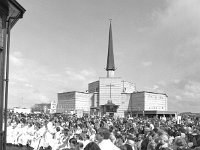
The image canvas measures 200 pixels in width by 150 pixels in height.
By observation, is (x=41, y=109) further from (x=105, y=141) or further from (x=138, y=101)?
(x=105, y=141)

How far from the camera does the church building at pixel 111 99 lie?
342 ft

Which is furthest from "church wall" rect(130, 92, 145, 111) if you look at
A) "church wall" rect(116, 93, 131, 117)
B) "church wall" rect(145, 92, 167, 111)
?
"church wall" rect(116, 93, 131, 117)

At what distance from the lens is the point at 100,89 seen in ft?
345

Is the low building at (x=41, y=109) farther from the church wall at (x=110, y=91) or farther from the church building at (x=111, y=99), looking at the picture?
the church wall at (x=110, y=91)

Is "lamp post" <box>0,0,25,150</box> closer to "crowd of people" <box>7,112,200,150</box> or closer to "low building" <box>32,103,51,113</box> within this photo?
"crowd of people" <box>7,112,200,150</box>

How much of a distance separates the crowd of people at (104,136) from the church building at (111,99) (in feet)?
261

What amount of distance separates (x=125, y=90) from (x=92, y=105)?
59.2 feet

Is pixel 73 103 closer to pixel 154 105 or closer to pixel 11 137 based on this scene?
pixel 154 105

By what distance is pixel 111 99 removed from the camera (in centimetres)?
10381

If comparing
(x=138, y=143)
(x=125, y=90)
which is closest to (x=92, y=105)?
(x=125, y=90)

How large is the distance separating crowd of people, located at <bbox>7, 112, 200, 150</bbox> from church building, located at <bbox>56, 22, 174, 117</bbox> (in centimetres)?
7959

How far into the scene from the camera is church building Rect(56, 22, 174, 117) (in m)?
104

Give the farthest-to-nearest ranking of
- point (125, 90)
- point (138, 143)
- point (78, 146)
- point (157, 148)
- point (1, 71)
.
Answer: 1. point (125, 90)
2. point (138, 143)
3. point (157, 148)
4. point (78, 146)
5. point (1, 71)

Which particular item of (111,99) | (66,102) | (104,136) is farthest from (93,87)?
(104,136)
